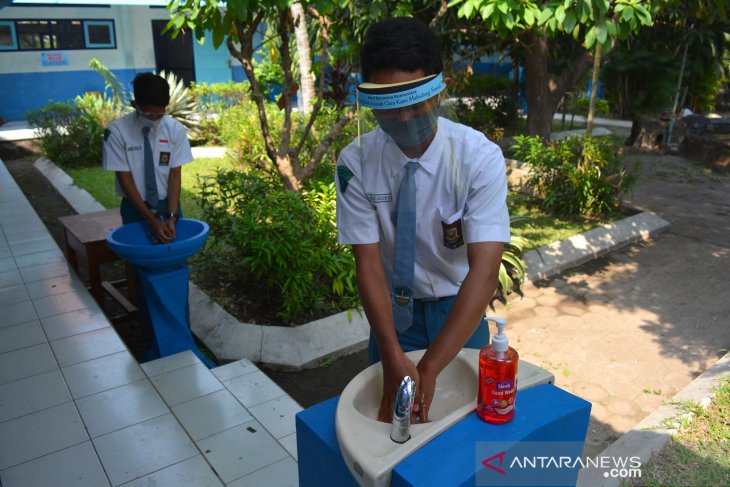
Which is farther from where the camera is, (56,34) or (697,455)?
(56,34)

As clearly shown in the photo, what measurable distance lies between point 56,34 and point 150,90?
46.0 feet

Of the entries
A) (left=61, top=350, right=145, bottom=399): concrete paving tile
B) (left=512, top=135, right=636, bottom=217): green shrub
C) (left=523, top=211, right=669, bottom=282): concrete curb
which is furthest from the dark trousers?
(left=512, top=135, right=636, bottom=217): green shrub

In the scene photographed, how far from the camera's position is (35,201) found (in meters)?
8.12

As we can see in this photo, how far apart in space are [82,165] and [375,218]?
32.4 ft

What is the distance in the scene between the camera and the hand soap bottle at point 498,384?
144 centimetres

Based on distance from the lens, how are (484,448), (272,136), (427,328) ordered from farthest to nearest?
(272,136) → (427,328) → (484,448)

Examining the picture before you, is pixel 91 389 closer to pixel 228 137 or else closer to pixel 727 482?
pixel 727 482

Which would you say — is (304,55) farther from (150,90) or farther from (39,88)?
(39,88)

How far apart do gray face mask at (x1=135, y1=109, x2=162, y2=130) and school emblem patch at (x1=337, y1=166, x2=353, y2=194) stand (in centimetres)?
223

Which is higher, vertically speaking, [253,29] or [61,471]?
[253,29]

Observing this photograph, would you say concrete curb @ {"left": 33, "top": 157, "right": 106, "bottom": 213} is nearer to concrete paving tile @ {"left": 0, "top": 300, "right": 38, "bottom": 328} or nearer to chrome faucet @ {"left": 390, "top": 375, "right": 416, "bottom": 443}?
concrete paving tile @ {"left": 0, "top": 300, "right": 38, "bottom": 328}

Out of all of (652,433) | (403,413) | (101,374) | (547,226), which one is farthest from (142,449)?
(547,226)

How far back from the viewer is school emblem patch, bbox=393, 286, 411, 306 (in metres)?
1.81

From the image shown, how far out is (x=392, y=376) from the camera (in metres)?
1.65
